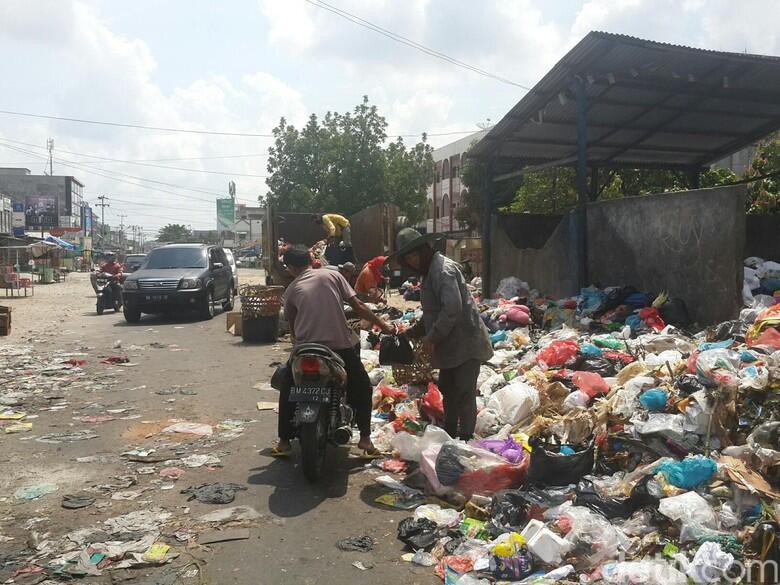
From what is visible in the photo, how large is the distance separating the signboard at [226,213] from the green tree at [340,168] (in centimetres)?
701

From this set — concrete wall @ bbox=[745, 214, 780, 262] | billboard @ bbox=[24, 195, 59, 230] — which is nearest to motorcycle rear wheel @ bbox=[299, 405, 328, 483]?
concrete wall @ bbox=[745, 214, 780, 262]

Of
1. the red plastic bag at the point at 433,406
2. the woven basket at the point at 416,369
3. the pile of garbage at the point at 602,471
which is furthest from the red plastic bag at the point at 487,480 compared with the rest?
the woven basket at the point at 416,369

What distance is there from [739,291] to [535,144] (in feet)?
21.4

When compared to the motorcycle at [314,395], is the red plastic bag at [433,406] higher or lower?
lower

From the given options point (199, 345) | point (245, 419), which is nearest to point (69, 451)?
point (245, 419)

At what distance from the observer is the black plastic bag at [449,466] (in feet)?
13.9

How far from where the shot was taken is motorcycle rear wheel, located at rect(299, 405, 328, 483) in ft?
14.6

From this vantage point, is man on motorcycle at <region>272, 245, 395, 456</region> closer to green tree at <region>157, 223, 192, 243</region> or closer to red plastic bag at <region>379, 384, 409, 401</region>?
red plastic bag at <region>379, 384, 409, 401</region>

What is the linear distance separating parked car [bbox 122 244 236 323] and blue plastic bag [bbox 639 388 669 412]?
37.1ft

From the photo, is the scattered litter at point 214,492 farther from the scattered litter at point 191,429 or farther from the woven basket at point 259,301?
the woven basket at point 259,301

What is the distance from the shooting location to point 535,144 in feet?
44.5

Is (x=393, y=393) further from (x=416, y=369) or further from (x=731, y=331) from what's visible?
(x=731, y=331)

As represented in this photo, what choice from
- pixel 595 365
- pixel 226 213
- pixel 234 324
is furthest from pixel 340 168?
pixel 595 365

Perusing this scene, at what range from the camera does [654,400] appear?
4883 millimetres
